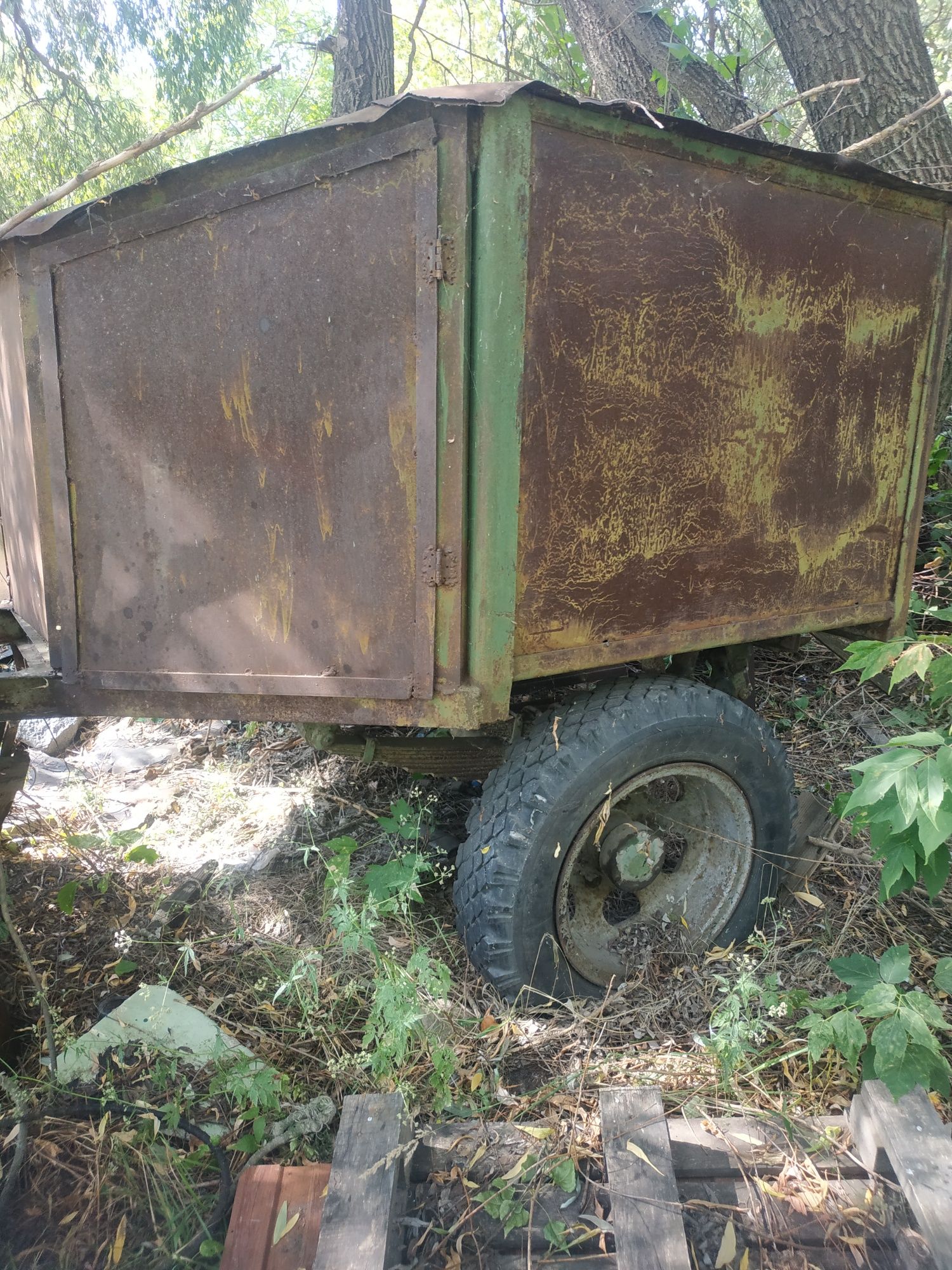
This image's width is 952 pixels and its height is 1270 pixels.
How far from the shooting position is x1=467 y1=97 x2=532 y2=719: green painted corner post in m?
1.84

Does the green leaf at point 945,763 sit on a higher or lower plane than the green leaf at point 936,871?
higher

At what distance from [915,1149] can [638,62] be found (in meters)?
→ 5.54

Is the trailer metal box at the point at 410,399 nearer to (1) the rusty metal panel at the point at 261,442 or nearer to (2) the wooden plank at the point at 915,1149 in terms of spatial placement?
(1) the rusty metal panel at the point at 261,442

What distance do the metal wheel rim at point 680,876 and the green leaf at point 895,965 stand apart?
2.40 ft

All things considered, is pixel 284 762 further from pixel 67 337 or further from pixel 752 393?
pixel 752 393

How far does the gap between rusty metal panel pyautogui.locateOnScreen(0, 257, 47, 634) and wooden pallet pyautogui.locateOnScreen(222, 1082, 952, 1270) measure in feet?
5.35

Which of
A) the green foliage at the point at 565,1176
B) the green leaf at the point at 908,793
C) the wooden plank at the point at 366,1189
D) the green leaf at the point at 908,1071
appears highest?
the green leaf at the point at 908,793

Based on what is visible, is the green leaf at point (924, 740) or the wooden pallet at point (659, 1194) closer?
the wooden pallet at point (659, 1194)

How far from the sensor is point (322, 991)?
7.81 feet

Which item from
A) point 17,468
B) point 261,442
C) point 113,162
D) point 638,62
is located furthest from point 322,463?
point 638,62

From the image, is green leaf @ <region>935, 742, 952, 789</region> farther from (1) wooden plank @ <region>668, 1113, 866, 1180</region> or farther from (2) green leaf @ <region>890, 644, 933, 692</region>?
(1) wooden plank @ <region>668, 1113, 866, 1180</region>

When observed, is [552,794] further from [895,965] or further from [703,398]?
[703,398]

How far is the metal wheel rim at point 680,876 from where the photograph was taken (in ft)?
8.57

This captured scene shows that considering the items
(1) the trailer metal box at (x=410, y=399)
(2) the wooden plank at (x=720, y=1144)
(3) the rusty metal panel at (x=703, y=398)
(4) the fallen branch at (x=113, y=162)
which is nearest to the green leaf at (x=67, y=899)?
(1) the trailer metal box at (x=410, y=399)
